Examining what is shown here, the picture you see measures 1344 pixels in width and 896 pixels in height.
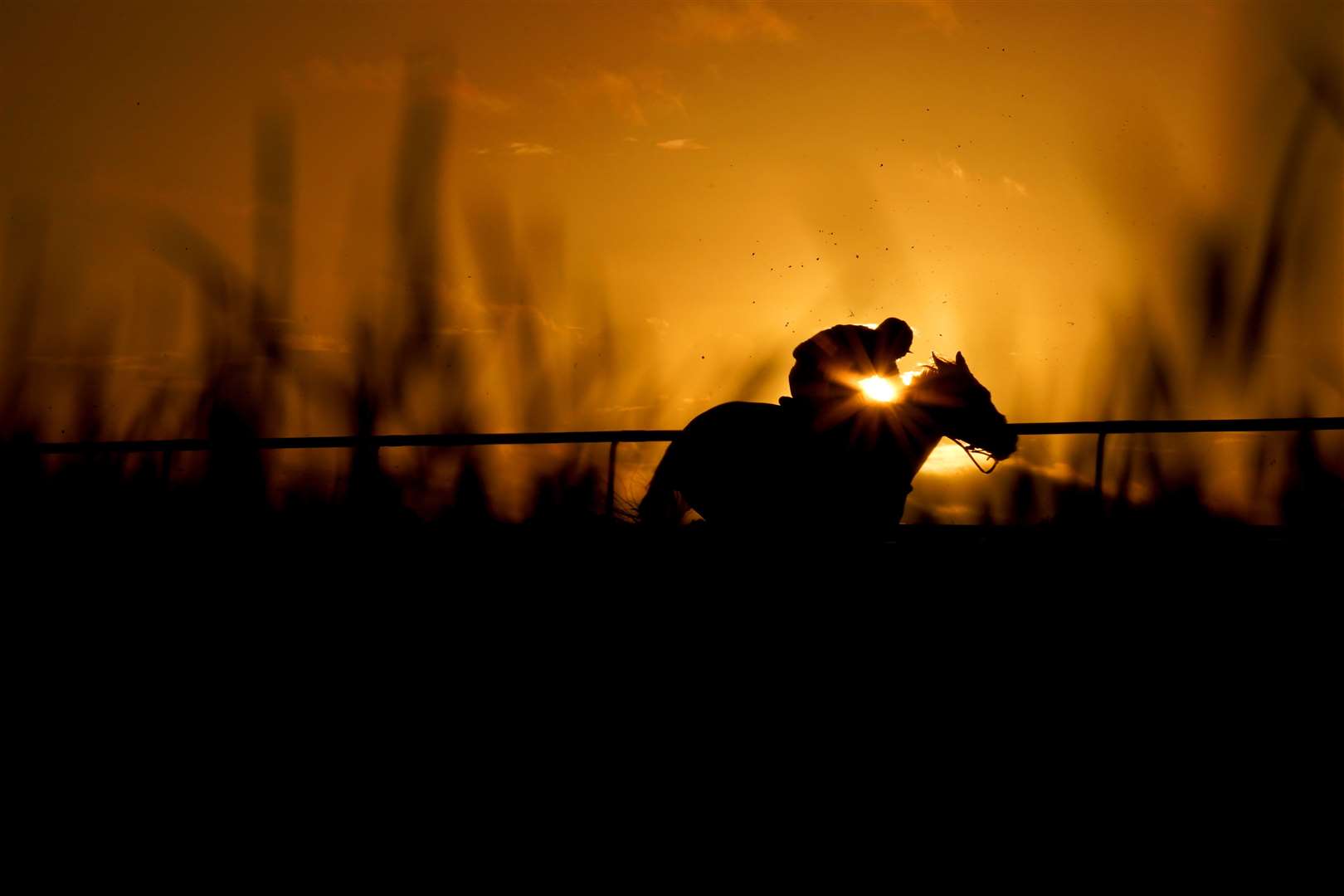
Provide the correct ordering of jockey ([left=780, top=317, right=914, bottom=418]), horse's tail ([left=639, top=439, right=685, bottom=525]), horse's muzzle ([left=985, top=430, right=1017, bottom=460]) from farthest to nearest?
horse's tail ([left=639, top=439, right=685, bottom=525]), horse's muzzle ([left=985, top=430, right=1017, bottom=460]), jockey ([left=780, top=317, right=914, bottom=418])

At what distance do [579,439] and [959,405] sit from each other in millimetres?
1839

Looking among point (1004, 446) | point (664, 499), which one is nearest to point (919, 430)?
point (1004, 446)

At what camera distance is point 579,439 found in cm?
639

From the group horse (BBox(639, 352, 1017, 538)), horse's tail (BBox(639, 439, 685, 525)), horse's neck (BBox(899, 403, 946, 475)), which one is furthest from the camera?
horse's tail (BBox(639, 439, 685, 525))

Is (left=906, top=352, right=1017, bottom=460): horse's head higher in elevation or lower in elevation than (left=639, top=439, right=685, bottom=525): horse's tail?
higher

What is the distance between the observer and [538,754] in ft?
14.9

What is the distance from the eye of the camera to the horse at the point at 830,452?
5340mm

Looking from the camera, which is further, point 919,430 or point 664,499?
point 664,499

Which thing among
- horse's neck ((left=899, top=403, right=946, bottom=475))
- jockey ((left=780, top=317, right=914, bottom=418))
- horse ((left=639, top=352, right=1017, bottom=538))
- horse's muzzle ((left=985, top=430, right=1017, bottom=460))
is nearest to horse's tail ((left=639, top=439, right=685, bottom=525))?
horse ((left=639, top=352, right=1017, bottom=538))

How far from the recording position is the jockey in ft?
17.0

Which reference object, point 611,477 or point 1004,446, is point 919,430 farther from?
point 611,477

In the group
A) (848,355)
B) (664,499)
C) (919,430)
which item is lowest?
(664,499)

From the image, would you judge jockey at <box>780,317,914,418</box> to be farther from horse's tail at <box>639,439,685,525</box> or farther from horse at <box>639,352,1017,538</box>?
horse's tail at <box>639,439,685,525</box>

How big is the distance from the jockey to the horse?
108mm
